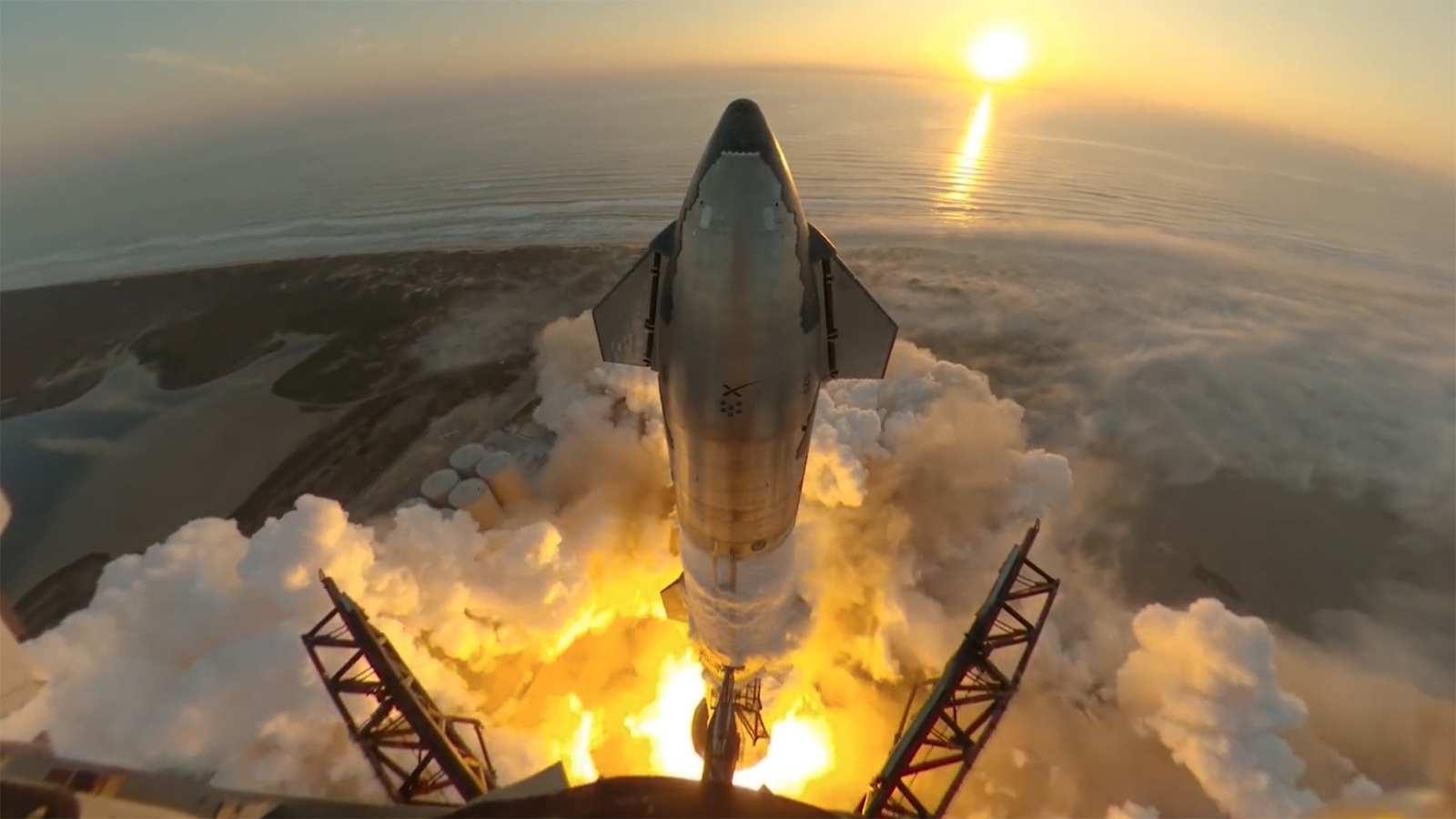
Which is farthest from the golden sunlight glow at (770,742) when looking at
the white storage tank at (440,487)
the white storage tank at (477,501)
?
the white storage tank at (440,487)

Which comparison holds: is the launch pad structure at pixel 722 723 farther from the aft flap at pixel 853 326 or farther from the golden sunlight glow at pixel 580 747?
the golden sunlight glow at pixel 580 747

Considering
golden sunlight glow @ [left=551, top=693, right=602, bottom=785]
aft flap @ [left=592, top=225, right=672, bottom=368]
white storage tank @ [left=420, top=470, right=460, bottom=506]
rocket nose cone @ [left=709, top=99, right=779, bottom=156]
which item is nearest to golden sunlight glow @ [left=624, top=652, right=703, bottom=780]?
golden sunlight glow @ [left=551, top=693, right=602, bottom=785]

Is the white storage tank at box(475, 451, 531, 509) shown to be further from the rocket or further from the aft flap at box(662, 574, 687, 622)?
the rocket

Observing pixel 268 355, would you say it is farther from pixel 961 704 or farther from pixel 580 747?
pixel 961 704

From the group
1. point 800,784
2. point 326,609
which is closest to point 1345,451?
point 800,784

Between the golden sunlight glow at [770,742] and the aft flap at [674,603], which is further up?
the aft flap at [674,603]

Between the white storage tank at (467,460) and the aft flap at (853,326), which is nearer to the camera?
the aft flap at (853,326)

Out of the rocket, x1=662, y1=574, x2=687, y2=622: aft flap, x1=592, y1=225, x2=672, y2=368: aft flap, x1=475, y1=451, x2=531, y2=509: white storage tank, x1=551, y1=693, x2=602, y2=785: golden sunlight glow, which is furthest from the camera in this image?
x1=475, y1=451, x2=531, y2=509: white storage tank
